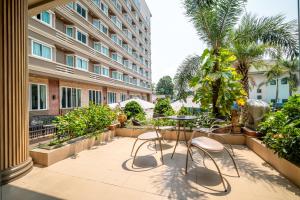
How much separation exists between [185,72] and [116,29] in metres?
20.8

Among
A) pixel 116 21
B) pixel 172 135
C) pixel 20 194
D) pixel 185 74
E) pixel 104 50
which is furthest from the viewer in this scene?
pixel 116 21

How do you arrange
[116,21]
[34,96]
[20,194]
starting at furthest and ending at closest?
[116,21] → [34,96] → [20,194]

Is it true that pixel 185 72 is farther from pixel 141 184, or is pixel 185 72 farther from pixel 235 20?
pixel 141 184

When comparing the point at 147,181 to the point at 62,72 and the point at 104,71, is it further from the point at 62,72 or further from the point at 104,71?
the point at 104,71

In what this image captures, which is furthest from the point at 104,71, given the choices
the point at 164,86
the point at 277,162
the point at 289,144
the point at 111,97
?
the point at 164,86

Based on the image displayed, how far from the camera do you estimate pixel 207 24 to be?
789 cm

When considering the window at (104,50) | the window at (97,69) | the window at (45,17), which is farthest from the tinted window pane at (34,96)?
the window at (104,50)

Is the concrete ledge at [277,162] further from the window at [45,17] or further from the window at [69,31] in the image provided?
the window at [69,31]

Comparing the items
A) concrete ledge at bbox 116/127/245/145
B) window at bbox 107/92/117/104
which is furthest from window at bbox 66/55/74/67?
concrete ledge at bbox 116/127/245/145

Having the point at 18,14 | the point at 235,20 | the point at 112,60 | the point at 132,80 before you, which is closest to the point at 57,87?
the point at 112,60

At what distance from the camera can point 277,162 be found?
3824 millimetres

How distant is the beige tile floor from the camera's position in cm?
288

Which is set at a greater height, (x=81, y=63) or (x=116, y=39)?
(x=116, y=39)

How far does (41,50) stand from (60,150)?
11.9m
